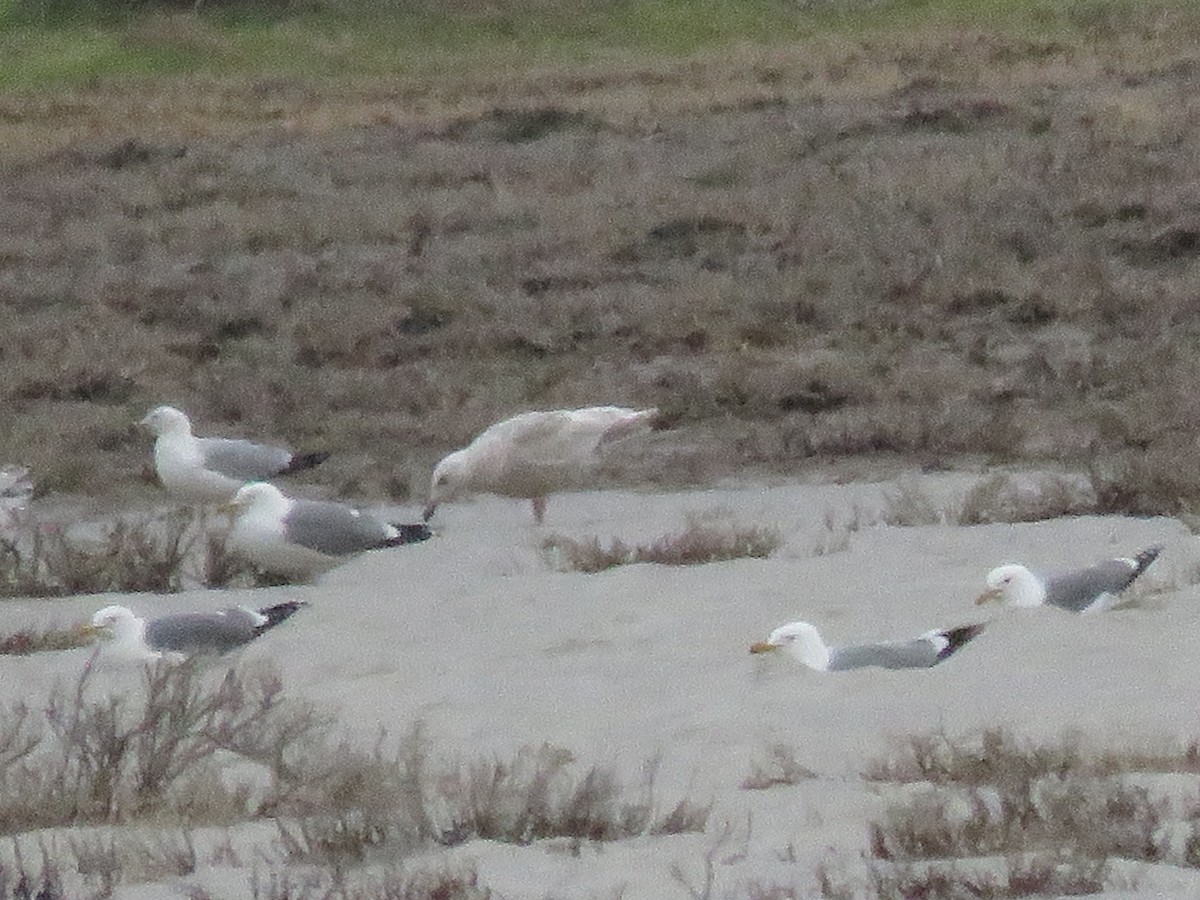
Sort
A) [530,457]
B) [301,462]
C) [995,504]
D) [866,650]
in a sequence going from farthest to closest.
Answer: [301,462]
[530,457]
[995,504]
[866,650]

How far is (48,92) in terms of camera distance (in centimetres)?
3697

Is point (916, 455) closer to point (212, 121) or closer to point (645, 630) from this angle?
point (645, 630)

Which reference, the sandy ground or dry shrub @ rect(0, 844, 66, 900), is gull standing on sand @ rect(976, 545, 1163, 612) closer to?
the sandy ground

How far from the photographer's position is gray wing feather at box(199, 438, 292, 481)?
11703 millimetres

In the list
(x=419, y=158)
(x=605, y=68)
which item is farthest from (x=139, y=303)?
(x=605, y=68)

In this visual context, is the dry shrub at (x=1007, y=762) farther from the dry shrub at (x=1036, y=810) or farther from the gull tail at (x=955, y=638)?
the gull tail at (x=955, y=638)

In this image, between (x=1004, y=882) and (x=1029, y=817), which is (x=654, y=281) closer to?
(x=1029, y=817)

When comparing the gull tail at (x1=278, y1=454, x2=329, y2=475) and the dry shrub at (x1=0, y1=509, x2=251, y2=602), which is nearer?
the dry shrub at (x1=0, y1=509, x2=251, y2=602)

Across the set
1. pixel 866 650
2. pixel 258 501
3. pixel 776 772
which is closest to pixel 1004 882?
pixel 776 772

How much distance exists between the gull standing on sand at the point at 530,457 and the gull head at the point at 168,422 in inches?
46.9

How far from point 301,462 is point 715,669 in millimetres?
5163

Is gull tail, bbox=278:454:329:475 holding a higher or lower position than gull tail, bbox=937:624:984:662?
lower

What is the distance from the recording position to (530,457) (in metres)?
11.5

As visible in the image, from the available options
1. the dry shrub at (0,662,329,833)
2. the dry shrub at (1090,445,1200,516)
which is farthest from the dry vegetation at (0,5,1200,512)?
the dry shrub at (0,662,329,833)
